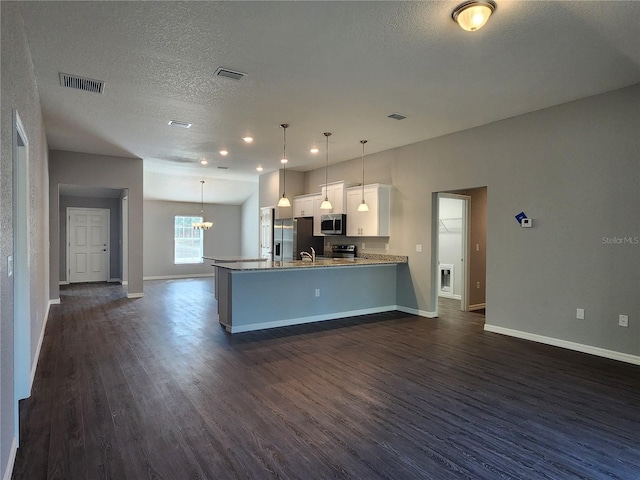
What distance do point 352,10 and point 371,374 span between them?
306 centimetres

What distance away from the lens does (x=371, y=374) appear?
363 cm

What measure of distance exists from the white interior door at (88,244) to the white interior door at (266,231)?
437cm

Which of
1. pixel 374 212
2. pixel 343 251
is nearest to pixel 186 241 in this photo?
pixel 343 251

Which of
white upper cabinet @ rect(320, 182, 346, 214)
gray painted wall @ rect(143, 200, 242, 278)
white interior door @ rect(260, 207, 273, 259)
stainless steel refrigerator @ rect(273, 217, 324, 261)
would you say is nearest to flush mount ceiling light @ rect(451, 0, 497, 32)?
white upper cabinet @ rect(320, 182, 346, 214)

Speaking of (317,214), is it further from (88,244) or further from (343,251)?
(88,244)

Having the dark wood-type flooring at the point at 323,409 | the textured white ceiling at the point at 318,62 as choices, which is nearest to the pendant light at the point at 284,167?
the textured white ceiling at the point at 318,62

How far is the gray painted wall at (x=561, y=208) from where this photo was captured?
3.98 m

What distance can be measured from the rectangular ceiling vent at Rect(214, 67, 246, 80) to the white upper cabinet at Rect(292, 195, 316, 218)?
455 cm

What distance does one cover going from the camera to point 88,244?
10172 mm

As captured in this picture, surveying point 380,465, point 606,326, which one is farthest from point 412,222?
point 380,465

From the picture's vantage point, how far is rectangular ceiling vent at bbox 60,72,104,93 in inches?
148

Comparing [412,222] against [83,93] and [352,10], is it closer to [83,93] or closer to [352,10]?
[352,10]

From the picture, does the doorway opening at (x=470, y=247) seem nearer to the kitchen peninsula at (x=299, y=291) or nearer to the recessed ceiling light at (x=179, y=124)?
the kitchen peninsula at (x=299, y=291)

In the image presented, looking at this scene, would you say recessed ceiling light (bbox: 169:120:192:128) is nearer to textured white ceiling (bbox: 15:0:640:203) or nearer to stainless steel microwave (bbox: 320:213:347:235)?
textured white ceiling (bbox: 15:0:640:203)
